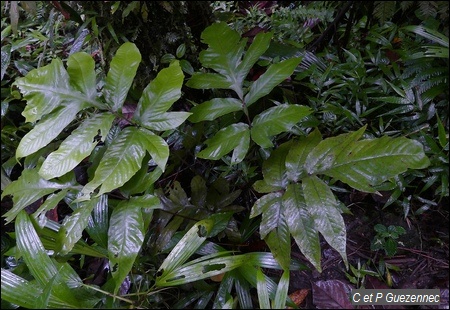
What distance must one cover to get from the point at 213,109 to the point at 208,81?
118 mm

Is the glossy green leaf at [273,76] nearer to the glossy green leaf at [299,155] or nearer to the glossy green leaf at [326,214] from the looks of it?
the glossy green leaf at [299,155]

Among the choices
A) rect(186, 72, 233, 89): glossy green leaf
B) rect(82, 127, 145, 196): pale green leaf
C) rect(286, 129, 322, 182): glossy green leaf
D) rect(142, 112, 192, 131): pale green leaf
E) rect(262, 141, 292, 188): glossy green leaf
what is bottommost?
rect(262, 141, 292, 188): glossy green leaf

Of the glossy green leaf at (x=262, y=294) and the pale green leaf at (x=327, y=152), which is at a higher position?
the pale green leaf at (x=327, y=152)

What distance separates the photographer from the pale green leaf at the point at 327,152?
4.08ft

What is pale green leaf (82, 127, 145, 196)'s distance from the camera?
122cm

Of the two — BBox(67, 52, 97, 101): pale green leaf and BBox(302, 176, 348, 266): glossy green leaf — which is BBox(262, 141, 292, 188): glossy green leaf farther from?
BBox(67, 52, 97, 101): pale green leaf

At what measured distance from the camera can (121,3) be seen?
141 centimetres

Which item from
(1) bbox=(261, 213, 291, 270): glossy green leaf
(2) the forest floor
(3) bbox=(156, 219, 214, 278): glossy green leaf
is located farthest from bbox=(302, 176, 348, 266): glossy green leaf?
(3) bbox=(156, 219, 214, 278): glossy green leaf

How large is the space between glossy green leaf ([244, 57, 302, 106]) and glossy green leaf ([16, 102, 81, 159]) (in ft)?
2.09

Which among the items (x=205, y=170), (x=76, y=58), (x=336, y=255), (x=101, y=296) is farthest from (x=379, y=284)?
(x=76, y=58)

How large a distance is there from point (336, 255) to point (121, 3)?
1255 mm

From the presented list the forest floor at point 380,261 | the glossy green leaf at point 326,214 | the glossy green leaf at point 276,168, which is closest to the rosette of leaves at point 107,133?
the glossy green leaf at point 276,168

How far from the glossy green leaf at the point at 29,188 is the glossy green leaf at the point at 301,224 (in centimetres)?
85

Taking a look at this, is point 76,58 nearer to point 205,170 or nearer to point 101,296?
point 205,170
